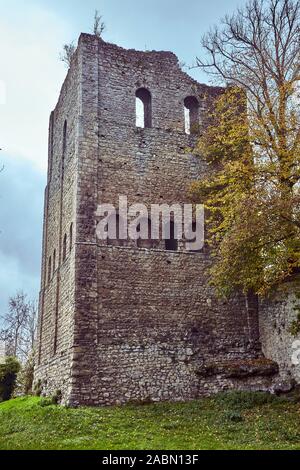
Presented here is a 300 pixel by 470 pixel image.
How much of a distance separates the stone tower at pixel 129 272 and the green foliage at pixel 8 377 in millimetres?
5830

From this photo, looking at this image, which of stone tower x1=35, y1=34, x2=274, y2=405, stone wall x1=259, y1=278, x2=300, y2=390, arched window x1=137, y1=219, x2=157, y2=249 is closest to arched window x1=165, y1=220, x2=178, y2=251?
stone tower x1=35, y1=34, x2=274, y2=405

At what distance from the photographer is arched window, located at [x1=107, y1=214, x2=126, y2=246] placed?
17484 millimetres

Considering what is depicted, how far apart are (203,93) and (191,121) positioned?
125 centimetres

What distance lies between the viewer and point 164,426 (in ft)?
42.3

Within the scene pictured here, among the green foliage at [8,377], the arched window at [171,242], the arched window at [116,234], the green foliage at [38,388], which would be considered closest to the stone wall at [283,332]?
the arched window at [171,242]

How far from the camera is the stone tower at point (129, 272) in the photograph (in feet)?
52.7

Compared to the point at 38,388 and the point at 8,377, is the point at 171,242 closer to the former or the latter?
the point at 38,388

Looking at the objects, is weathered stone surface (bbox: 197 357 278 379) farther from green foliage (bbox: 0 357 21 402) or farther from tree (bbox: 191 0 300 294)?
green foliage (bbox: 0 357 21 402)

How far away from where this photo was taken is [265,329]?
695 inches

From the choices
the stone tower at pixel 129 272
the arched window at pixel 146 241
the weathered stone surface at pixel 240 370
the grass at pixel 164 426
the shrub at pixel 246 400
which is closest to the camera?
the grass at pixel 164 426

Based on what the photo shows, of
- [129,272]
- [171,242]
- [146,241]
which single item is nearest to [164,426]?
[129,272]

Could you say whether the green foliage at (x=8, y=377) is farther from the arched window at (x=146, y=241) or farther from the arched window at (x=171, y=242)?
the arched window at (x=171, y=242)
